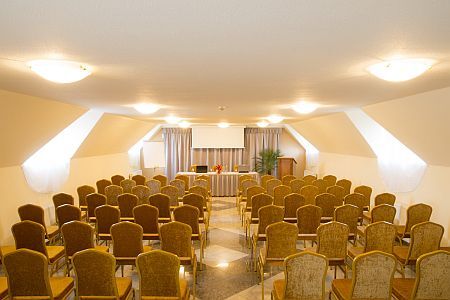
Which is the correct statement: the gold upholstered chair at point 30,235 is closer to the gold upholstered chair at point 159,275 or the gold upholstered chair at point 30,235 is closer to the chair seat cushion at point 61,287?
the chair seat cushion at point 61,287

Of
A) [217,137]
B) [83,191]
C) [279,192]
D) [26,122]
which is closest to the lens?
[26,122]

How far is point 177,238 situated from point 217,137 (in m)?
11.5

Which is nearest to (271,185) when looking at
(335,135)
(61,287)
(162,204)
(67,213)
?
(335,135)

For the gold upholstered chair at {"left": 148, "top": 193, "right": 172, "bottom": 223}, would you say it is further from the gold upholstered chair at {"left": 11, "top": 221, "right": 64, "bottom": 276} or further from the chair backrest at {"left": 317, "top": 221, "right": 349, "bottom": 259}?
the chair backrest at {"left": 317, "top": 221, "right": 349, "bottom": 259}

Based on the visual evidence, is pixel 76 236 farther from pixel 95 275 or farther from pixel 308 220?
pixel 308 220

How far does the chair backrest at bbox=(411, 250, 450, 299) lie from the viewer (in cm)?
368

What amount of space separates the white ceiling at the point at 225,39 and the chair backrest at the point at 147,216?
2.55m

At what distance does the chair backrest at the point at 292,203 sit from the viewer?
7468 mm

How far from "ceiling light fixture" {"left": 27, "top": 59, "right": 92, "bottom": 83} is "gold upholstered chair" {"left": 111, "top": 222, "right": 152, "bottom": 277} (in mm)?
2445

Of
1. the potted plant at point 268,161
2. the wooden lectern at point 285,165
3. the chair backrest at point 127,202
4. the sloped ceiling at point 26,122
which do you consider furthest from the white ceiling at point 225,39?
the potted plant at point 268,161

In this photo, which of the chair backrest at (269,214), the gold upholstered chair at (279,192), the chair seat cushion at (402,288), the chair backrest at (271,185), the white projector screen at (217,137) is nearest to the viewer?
the chair seat cushion at (402,288)

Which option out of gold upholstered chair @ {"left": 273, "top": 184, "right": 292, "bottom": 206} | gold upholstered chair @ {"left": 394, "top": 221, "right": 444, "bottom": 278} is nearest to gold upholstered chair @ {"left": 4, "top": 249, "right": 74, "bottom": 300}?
gold upholstered chair @ {"left": 394, "top": 221, "right": 444, "bottom": 278}

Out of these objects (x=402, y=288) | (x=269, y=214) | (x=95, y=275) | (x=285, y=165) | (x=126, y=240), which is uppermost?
(x=285, y=165)

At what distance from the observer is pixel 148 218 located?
6.36 meters
